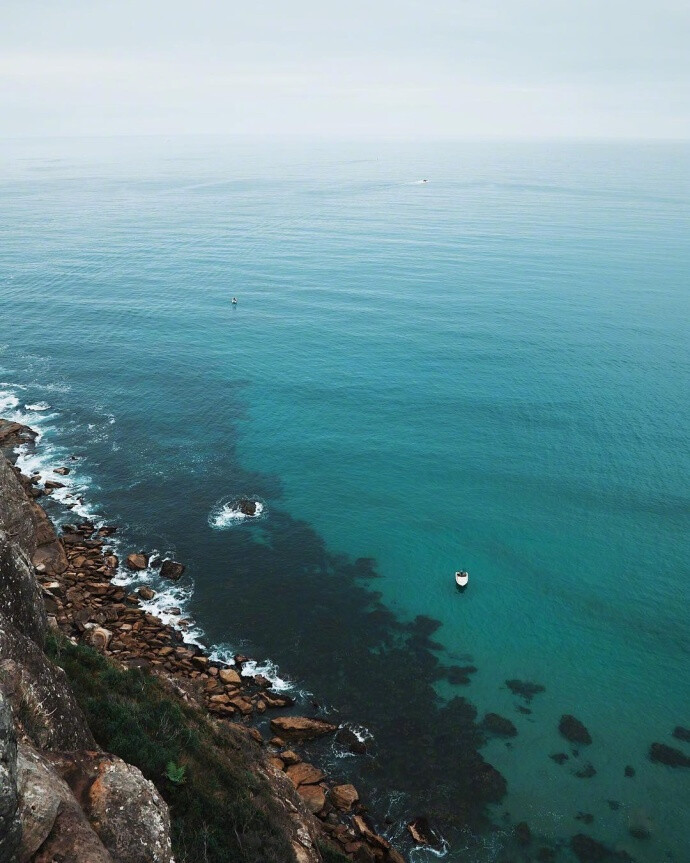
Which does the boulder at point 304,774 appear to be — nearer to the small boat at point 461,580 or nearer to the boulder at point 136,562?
the small boat at point 461,580

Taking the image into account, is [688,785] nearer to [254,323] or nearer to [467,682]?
[467,682]

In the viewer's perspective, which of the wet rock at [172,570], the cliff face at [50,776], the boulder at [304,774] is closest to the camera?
the cliff face at [50,776]

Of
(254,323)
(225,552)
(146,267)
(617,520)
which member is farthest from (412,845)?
(146,267)

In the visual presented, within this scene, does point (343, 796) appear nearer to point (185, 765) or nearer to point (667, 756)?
point (185, 765)

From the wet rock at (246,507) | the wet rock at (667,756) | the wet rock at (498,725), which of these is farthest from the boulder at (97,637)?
the wet rock at (667,756)

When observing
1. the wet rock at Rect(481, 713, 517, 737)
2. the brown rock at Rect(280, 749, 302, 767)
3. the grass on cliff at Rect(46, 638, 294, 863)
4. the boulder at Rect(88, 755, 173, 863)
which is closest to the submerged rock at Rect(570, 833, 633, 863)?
the wet rock at Rect(481, 713, 517, 737)

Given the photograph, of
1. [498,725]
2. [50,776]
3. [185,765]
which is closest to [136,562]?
[185,765]
